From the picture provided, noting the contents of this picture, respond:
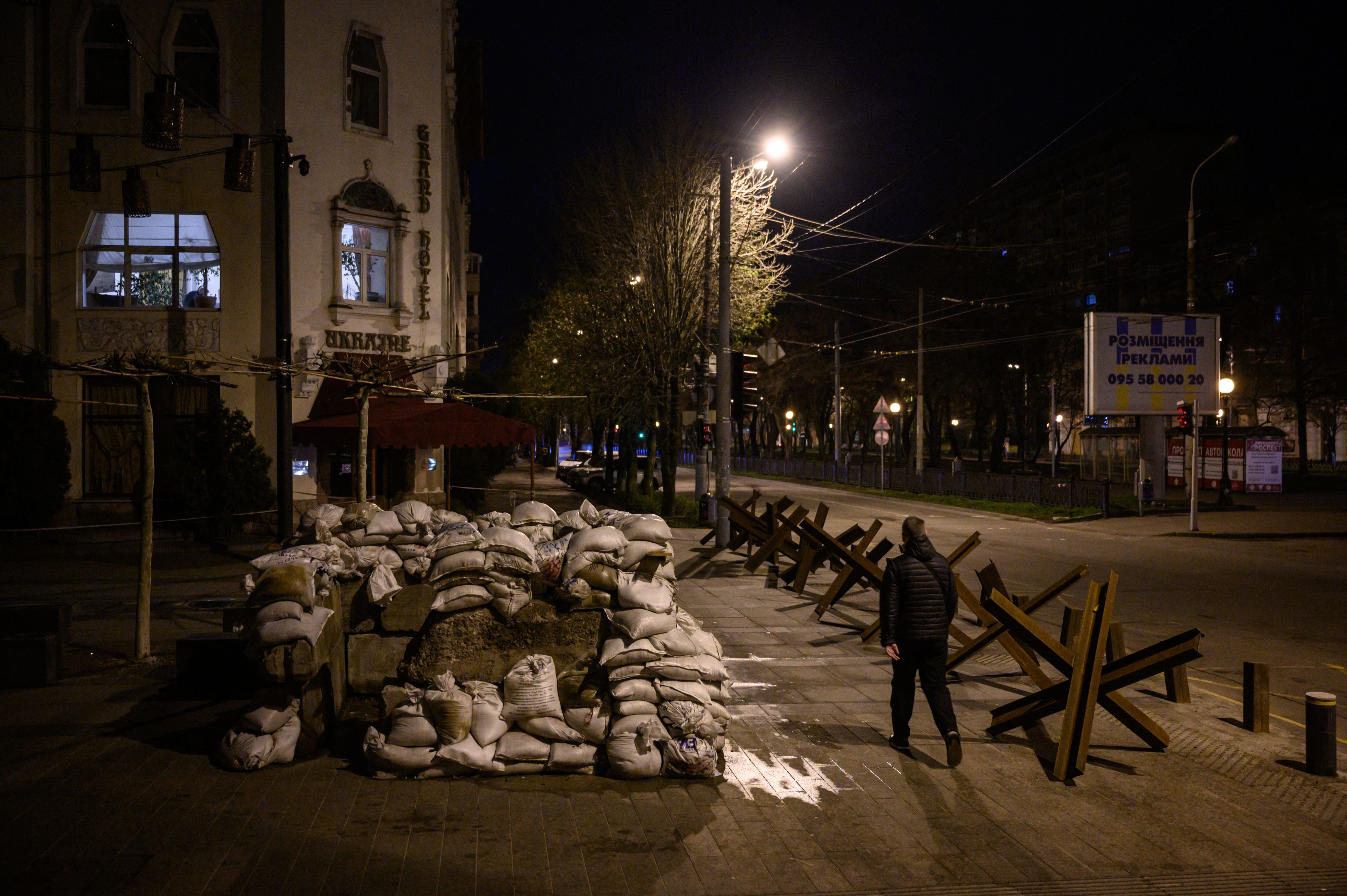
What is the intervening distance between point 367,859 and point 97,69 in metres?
19.5

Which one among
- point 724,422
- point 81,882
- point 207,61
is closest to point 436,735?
point 81,882

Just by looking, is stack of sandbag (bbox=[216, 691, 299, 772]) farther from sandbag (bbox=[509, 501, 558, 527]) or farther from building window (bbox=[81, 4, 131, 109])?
building window (bbox=[81, 4, 131, 109])

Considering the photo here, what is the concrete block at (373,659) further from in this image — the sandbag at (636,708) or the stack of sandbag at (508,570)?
the sandbag at (636,708)

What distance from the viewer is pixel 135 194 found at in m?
15.0

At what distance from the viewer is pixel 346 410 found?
18.7 m

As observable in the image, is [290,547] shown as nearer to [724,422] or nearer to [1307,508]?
[724,422]

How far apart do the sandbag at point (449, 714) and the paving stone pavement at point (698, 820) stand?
0.96 ft

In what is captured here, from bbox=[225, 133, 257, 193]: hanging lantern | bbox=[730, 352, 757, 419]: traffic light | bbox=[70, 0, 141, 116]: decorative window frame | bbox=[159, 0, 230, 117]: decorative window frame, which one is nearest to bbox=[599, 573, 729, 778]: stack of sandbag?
bbox=[225, 133, 257, 193]: hanging lantern

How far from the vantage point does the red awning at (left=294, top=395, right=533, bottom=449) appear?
16.8 metres

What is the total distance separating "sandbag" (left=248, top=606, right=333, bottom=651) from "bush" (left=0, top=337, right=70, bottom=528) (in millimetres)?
13130

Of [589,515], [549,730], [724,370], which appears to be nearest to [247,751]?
[549,730]

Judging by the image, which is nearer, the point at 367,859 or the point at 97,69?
the point at 367,859

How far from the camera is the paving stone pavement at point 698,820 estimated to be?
4.48 metres

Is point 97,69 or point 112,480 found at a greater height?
point 97,69
